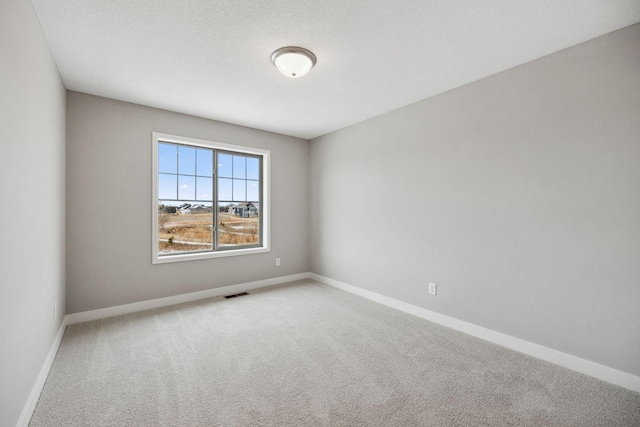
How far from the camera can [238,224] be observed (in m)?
4.42

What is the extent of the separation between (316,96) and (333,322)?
2533mm

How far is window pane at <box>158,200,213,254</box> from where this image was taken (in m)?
3.78

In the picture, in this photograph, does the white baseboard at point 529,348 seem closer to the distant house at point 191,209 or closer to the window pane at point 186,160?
the distant house at point 191,209

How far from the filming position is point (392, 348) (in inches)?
97.9

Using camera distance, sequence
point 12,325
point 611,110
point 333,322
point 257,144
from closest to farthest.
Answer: point 12,325
point 611,110
point 333,322
point 257,144

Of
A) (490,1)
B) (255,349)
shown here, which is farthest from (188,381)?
(490,1)

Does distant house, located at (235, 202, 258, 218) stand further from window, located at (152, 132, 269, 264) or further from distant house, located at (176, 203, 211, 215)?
distant house, located at (176, 203, 211, 215)

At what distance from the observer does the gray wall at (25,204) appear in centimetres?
138

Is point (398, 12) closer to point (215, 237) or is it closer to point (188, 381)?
point (188, 381)

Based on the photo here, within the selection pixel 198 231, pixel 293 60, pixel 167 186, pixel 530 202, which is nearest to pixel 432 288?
pixel 530 202

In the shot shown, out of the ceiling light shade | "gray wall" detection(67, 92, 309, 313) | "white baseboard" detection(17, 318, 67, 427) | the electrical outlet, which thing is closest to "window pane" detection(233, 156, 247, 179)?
"gray wall" detection(67, 92, 309, 313)

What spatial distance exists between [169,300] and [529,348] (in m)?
3.95

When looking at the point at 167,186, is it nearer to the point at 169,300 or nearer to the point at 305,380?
the point at 169,300

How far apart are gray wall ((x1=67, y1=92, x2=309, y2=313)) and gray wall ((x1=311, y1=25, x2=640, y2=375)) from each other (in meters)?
2.55
